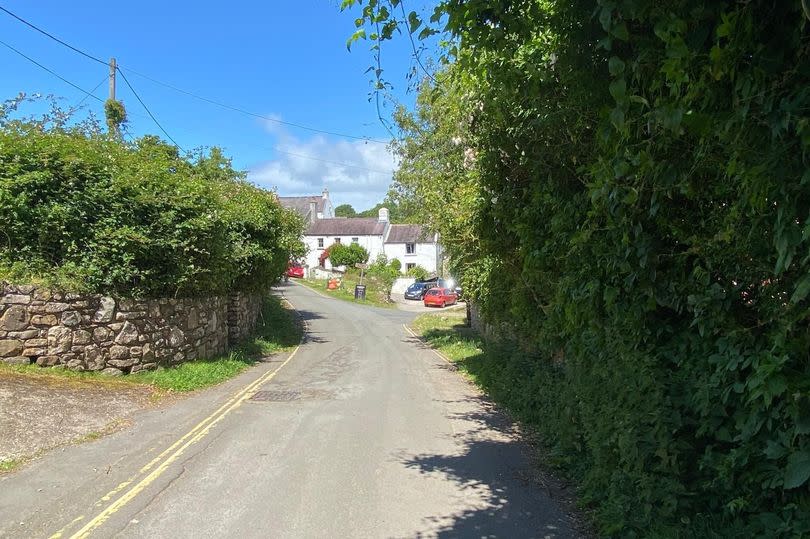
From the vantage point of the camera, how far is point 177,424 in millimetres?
8633

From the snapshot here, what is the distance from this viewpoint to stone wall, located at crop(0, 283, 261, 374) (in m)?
9.75

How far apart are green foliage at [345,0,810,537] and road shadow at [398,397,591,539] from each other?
1.24 ft

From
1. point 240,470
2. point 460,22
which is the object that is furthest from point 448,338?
point 460,22

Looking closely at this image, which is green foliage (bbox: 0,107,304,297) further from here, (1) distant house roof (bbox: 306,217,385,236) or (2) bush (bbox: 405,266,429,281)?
(1) distant house roof (bbox: 306,217,385,236)

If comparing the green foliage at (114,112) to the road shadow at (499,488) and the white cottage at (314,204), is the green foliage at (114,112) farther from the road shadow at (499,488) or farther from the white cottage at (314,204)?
the white cottage at (314,204)

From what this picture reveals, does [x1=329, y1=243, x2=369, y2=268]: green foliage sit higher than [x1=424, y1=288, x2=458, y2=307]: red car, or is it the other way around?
[x1=329, y1=243, x2=369, y2=268]: green foliage

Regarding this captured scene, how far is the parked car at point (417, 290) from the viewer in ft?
180

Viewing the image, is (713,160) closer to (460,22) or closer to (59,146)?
(460,22)

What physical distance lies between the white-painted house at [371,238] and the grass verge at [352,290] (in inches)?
572

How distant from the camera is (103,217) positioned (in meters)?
10.8

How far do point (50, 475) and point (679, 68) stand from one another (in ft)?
22.5

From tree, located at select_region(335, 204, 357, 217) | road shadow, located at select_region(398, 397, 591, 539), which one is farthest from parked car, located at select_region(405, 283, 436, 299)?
tree, located at select_region(335, 204, 357, 217)

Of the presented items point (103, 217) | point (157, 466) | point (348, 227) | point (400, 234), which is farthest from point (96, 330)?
point (348, 227)

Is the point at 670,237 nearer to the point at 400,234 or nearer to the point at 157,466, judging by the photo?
the point at 157,466
